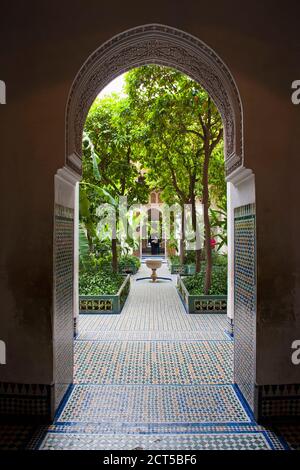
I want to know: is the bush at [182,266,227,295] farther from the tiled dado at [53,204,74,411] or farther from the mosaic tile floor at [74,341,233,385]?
the tiled dado at [53,204,74,411]

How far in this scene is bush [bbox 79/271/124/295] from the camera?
319 inches

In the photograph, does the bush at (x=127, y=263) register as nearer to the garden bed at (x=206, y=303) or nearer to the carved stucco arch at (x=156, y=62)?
the garden bed at (x=206, y=303)

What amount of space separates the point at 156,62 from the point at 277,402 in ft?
11.2

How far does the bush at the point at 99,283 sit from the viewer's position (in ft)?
26.6

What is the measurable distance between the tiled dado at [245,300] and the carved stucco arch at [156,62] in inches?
20.4

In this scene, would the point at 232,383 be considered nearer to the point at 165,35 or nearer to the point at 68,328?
the point at 68,328

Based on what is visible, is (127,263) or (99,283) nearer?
(99,283)

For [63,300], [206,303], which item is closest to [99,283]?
[206,303]

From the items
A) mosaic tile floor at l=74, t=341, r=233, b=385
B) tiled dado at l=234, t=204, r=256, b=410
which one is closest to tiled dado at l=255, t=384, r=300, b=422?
tiled dado at l=234, t=204, r=256, b=410

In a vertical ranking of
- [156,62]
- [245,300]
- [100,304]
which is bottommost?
[100,304]

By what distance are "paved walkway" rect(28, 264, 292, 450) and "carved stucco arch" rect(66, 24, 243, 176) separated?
2.11 metres

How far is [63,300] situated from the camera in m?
3.59

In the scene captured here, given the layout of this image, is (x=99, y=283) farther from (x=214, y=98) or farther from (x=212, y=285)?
(x=214, y=98)

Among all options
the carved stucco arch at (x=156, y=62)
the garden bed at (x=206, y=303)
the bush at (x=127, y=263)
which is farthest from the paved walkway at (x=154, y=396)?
the bush at (x=127, y=263)
